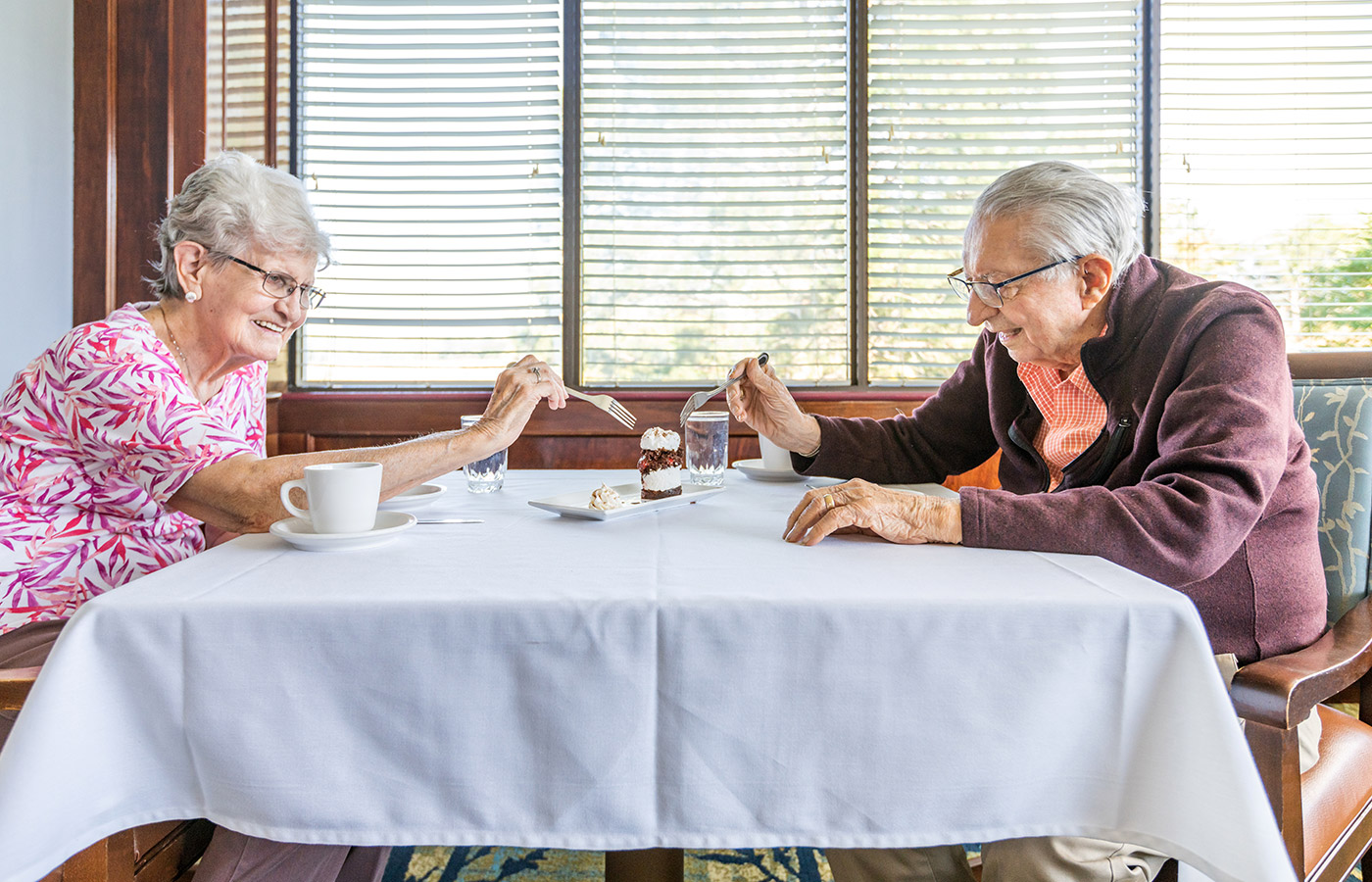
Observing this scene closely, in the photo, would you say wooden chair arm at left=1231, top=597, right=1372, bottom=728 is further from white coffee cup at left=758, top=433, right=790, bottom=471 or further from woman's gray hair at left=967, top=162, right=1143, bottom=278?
white coffee cup at left=758, top=433, right=790, bottom=471

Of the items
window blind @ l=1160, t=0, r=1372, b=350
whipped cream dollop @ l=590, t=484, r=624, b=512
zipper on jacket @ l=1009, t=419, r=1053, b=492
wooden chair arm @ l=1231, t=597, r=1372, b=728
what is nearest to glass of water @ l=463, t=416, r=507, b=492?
whipped cream dollop @ l=590, t=484, r=624, b=512

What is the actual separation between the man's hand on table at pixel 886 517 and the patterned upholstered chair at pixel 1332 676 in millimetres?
366

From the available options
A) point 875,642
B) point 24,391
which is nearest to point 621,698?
point 875,642

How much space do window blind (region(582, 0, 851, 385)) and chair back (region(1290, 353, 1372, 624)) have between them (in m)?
1.58

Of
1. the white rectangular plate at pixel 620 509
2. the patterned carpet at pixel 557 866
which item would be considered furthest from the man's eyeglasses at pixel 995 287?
the patterned carpet at pixel 557 866

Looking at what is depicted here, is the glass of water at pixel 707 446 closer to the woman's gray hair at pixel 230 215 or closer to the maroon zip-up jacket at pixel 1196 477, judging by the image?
the maroon zip-up jacket at pixel 1196 477

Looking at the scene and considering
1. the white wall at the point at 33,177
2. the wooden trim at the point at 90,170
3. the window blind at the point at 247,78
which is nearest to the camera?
the white wall at the point at 33,177

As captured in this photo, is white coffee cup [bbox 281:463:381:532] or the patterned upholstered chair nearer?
the patterned upholstered chair

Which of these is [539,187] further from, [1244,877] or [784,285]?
[1244,877]

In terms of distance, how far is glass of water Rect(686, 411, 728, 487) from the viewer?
154 cm

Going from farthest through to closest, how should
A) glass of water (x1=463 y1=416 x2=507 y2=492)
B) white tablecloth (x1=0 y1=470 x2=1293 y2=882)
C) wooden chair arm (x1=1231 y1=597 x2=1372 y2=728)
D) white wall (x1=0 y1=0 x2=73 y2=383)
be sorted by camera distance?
white wall (x1=0 y1=0 x2=73 y2=383), glass of water (x1=463 y1=416 x2=507 y2=492), wooden chair arm (x1=1231 y1=597 x2=1372 y2=728), white tablecloth (x1=0 y1=470 x2=1293 y2=882)

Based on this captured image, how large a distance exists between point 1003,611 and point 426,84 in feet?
9.15

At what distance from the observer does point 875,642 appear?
74 cm

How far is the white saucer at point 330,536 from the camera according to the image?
3.13 feet
